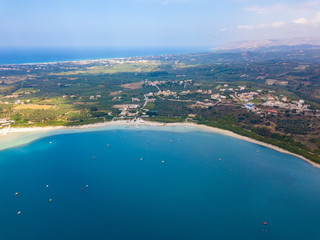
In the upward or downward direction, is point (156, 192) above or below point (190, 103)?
below

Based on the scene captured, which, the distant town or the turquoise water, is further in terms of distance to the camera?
the distant town

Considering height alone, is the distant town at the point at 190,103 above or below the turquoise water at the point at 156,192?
above

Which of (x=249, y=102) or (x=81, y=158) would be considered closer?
(x=81, y=158)

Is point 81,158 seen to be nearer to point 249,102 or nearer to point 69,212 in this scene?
point 69,212

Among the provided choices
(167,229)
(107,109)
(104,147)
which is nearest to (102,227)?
(167,229)

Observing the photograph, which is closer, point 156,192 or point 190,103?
point 156,192

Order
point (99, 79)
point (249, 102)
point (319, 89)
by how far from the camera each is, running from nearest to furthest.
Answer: point (249, 102), point (319, 89), point (99, 79)

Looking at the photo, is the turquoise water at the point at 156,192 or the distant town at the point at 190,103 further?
the distant town at the point at 190,103

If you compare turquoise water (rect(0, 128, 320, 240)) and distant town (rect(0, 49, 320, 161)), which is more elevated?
distant town (rect(0, 49, 320, 161))
